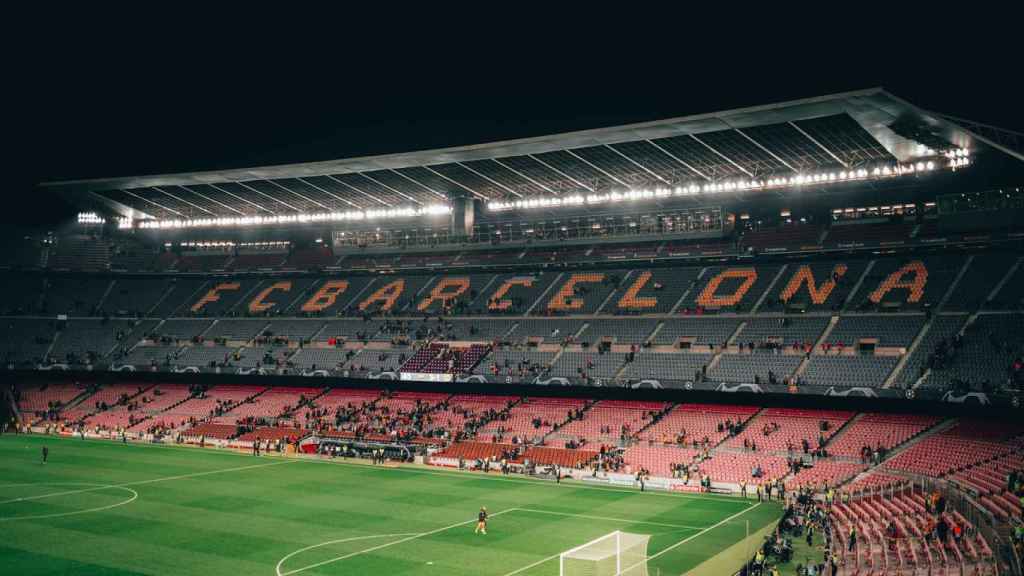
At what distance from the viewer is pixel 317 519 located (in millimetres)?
35125

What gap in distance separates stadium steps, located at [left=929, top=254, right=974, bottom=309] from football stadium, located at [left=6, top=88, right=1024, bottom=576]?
18cm

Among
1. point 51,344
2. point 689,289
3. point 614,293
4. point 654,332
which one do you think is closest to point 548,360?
point 654,332

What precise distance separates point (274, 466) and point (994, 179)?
A: 49.4 meters

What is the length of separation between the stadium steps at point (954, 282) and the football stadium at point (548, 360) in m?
0.18

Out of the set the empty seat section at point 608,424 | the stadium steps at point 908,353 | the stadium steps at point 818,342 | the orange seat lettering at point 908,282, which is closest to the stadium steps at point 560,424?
the empty seat section at point 608,424

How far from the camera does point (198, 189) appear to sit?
66938 millimetres

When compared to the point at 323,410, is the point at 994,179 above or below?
above

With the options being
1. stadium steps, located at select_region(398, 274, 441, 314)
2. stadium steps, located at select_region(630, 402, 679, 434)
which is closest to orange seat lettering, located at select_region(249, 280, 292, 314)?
stadium steps, located at select_region(398, 274, 441, 314)

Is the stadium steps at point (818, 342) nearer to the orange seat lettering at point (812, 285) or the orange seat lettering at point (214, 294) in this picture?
the orange seat lettering at point (812, 285)

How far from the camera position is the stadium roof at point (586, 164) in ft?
137

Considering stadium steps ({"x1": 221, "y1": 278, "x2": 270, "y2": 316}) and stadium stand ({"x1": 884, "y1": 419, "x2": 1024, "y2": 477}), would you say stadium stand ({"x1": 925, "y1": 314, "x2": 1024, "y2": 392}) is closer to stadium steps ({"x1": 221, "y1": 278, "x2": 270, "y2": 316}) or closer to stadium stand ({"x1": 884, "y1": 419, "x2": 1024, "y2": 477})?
stadium stand ({"x1": 884, "y1": 419, "x2": 1024, "y2": 477})

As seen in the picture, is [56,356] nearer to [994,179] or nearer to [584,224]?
[584,224]

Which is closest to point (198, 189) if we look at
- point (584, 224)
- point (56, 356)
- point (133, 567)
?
point (56, 356)

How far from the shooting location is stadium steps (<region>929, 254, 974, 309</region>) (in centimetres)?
5116
